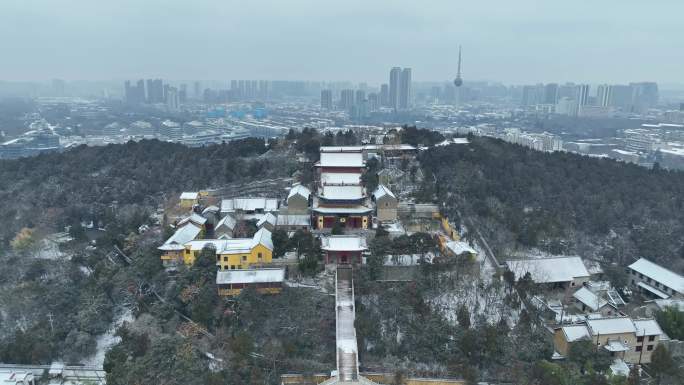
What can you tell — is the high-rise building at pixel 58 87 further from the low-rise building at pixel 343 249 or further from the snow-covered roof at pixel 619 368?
the snow-covered roof at pixel 619 368

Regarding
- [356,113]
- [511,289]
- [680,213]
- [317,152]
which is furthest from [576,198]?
[356,113]

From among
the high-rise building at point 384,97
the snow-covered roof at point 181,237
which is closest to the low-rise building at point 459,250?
the snow-covered roof at point 181,237

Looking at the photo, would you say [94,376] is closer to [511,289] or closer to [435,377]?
[435,377]

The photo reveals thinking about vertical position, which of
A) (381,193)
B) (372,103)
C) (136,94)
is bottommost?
(381,193)

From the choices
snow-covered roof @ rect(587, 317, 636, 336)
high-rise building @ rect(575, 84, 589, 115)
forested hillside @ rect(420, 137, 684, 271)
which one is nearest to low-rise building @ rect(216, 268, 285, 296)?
forested hillside @ rect(420, 137, 684, 271)

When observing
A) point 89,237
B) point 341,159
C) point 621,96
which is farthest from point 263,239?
point 621,96

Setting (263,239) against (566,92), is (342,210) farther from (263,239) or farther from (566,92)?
(566,92)
